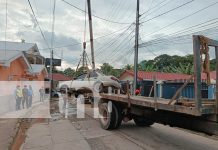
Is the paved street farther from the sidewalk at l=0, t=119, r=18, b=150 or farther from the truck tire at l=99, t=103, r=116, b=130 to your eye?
the sidewalk at l=0, t=119, r=18, b=150

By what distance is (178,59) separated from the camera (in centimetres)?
7381

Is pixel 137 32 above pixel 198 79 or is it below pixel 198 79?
above

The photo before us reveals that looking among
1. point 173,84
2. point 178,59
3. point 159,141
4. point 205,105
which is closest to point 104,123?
point 159,141

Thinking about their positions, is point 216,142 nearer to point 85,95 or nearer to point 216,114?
point 216,114

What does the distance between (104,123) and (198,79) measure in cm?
591

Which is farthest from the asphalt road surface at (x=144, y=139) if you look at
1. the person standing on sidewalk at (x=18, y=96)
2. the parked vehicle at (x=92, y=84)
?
the person standing on sidewalk at (x=18, y=96)

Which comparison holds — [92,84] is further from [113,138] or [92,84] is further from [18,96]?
[113,138]

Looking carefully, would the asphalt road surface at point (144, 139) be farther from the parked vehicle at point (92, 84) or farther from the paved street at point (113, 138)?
the parked vehicle at point (92, 84)

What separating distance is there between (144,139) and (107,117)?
5.85 feet

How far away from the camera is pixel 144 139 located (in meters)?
9.71

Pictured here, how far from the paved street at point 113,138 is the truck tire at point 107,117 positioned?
22 cm

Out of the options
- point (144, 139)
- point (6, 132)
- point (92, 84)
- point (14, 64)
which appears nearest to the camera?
point (144, 139)

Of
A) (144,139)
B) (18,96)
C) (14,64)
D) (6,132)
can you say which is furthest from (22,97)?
(144,139)

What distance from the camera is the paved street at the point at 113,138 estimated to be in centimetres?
881
